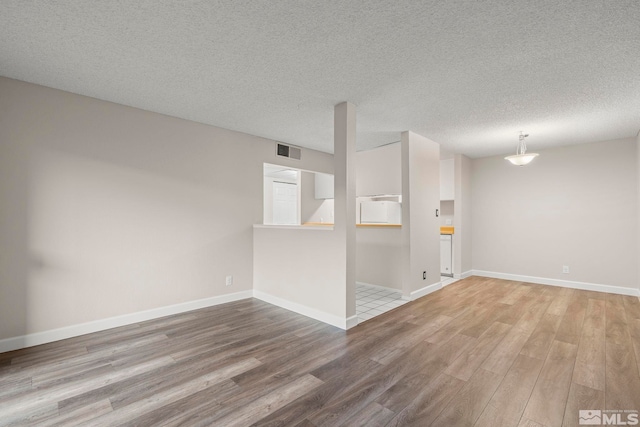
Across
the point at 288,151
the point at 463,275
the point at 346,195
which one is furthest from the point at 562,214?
the point at 288,151

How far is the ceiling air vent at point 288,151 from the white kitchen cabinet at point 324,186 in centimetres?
148

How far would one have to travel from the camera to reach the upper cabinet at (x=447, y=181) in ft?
19.9

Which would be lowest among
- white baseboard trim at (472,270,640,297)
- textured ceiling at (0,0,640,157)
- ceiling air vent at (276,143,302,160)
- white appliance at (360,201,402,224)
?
white baseboard trim at (472,270,640,297)

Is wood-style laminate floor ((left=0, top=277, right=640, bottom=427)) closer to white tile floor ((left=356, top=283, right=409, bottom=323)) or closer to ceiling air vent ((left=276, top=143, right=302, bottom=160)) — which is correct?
white tile floor ((left=356, top=283, right=409, bottom=323))

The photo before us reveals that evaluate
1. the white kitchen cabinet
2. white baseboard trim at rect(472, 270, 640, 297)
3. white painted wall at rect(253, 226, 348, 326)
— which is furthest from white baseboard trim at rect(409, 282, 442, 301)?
the white kitchen cabinet

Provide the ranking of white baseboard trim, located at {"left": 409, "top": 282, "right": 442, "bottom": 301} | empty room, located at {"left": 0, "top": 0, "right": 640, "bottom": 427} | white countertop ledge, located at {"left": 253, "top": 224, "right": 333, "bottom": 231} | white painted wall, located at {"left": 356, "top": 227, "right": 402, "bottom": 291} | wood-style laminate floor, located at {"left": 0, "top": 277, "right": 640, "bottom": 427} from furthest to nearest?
1. white painted wall, located at {"left": 356, "top": 227, "right": 402, "bottom": 291}
2. white baseboard trim, located at {"left": 409, "top": 282, "right": 442, "bottom": 301}
3. white countertop ledge, located at {"left": 253, "top": 224, "right": 333, "bottom": 231}
4. empty room, located at {"left": 0, "top": 0, "right": 640, "bottom": 427}
5. wood-style laminate floor, located at {"left": 0, "top": 277, "right": 640, "bottom": 427}

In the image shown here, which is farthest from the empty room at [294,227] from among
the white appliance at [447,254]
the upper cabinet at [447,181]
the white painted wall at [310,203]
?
the white painted wall at [310,203]

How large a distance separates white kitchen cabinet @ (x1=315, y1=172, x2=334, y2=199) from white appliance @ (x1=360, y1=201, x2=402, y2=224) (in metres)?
1.22

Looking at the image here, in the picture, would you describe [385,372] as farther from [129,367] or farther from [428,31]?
[428,31]

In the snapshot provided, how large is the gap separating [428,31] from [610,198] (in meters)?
5.03

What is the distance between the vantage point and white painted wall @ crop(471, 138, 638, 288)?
4.68m

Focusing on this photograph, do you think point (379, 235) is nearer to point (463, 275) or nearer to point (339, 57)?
point (463, 275)

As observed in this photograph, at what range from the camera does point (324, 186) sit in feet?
22.4

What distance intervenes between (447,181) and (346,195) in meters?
Result: 3.86
